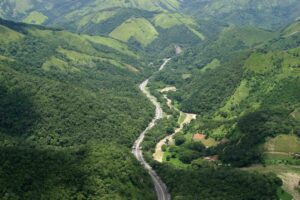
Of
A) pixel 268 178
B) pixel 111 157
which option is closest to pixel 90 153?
pixel 111 157

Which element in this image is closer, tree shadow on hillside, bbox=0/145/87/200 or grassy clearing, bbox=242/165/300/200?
tree shadow on hillside, bbox=0/145/87/200

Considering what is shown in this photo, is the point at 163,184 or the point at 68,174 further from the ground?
the point at 68,174

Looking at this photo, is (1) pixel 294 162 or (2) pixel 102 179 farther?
(1) pixel 294 162

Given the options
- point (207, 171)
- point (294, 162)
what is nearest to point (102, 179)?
point (207, 171)

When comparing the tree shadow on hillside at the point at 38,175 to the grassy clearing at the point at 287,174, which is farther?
the grassy clearing at the point at 287,174

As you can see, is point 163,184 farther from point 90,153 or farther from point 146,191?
point 90,153

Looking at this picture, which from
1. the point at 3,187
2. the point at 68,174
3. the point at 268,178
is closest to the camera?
the point at 3,187

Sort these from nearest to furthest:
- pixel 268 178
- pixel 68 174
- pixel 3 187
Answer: pixel 3 187
pixel 68 174
pixel 268 178

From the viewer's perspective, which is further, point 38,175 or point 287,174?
point 287,174

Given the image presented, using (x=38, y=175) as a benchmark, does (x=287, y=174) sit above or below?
below
